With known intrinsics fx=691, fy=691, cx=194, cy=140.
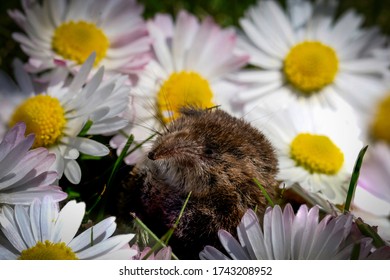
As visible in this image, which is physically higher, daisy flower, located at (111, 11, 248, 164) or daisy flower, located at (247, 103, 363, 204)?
daisy flower, located at (111, 11, 248, 164)

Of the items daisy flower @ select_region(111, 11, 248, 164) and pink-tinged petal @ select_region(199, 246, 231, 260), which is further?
daisy flower @ select_region(111, 11, 248, 164)

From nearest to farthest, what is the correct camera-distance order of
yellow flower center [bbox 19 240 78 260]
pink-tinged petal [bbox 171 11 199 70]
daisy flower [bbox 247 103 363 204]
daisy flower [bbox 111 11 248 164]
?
1. yellow flower center [bbox 19 240 78 260]
2. daisy flower [bbox 247 103 363 204]
3. daisy flower [bbox 111 11 248 164]
4. pink-tinged petal [bbox 171 11 199 70]

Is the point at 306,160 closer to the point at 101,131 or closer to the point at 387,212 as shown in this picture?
the point at 387,212

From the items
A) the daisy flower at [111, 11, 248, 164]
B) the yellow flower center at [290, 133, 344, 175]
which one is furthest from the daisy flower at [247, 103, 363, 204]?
the daisy flower at [111, 11, 248, 164]

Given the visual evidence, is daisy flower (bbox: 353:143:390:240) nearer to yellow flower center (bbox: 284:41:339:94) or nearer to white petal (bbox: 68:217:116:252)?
yellow flower center (bbox: 284:41:339:94)

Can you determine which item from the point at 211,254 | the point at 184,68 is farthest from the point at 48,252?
the point at 184,68

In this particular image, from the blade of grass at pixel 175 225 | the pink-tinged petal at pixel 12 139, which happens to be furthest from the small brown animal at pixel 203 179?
the pink-tinged petal at pixel 12 139

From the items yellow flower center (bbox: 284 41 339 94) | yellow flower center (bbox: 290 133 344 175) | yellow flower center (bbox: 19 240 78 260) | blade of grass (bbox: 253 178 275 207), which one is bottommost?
yellow flower center (bbox: 19 240 78 260)

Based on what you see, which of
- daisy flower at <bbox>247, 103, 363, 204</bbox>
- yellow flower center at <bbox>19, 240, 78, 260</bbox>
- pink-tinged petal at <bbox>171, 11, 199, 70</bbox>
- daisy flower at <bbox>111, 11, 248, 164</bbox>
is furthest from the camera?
pink-tinged petal at <bbox>171, 11, 199, 70</bbox>
